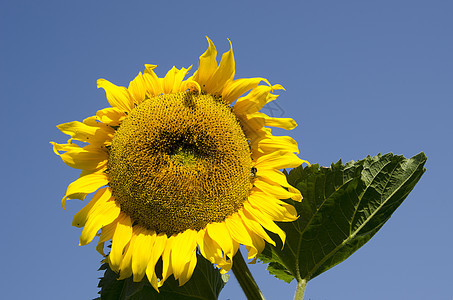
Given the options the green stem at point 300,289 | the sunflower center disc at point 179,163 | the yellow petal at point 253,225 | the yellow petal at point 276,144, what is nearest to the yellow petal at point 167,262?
the sunflower center disc at point 179,163

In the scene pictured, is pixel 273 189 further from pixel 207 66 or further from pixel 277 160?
pixel 207 66

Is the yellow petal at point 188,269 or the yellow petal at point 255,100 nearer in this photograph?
the yellow petal at point 188,269

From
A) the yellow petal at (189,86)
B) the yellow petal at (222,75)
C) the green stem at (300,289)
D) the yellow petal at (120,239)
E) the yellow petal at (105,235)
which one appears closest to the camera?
the yellow petal at (120,239)

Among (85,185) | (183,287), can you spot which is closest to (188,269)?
(183,287)

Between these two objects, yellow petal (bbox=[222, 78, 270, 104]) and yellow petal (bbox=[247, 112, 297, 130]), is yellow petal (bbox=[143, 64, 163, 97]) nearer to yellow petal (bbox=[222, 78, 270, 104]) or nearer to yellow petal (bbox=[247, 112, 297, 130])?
yellow petal (bbox=[222, 78, 270, 104])

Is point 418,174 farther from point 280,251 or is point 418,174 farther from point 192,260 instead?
point 192,260

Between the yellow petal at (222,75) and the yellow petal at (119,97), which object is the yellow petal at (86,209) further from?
the yellow petal at (222,75)

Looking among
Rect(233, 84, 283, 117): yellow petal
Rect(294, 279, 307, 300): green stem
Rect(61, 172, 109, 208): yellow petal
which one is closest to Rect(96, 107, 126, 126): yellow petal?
Rect(61, 172, 109, 208): yellow petal
